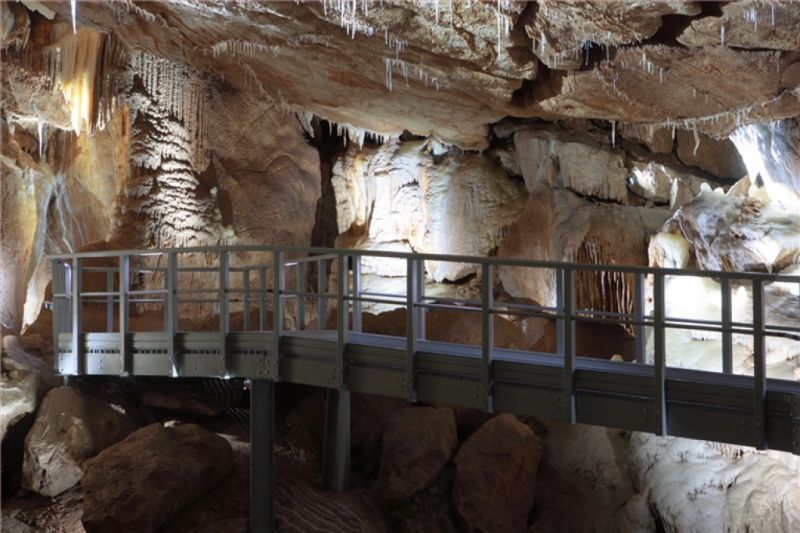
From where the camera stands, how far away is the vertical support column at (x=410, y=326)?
572 centimetres

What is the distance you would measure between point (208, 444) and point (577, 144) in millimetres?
7752

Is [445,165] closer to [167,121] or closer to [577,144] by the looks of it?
[577,144]

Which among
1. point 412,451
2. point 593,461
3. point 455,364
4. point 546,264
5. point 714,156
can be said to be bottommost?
point 593,461

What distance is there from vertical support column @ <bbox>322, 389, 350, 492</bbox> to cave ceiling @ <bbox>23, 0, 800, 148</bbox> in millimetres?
4113

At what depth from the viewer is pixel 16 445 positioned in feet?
27.5

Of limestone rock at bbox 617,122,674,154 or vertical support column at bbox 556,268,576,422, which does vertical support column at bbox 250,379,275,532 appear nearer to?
vertical support column at bbox 556,268,576,422

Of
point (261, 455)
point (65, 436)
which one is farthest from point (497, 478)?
point (65, 436)

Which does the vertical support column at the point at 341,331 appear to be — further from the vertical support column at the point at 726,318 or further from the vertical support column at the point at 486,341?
the vertical support column at the point at 726,318

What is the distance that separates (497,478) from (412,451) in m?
1.05

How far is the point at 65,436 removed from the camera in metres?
8.34

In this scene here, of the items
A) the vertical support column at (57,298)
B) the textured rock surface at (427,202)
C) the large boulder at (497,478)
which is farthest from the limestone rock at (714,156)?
the vertical support column at (57,298)

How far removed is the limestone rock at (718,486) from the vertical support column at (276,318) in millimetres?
4608

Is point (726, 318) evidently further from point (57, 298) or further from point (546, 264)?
point (57, 298)

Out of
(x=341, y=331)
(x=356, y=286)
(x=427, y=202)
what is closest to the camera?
(x=341, y=331)
